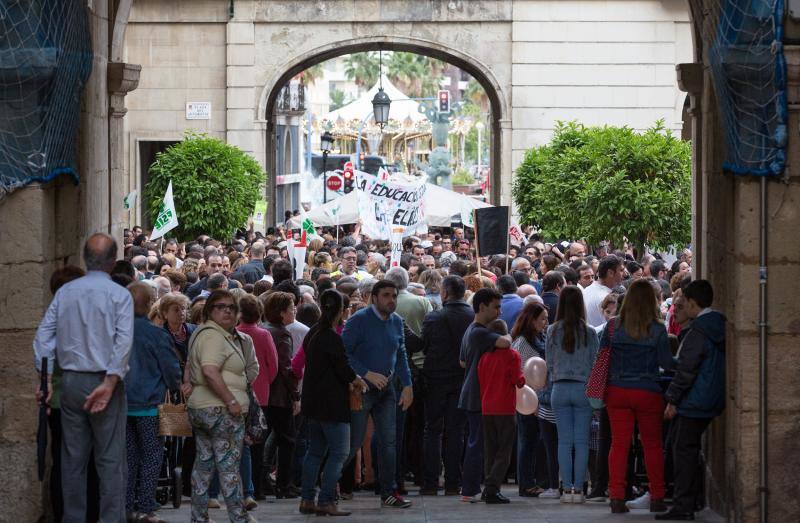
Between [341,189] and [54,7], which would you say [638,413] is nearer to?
[54,7]

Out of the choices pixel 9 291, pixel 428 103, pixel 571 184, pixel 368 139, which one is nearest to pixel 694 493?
pixel 9 291

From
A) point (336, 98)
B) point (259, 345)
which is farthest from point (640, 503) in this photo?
point (336, 98)

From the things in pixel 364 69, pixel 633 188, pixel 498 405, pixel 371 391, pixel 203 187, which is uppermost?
pixel 364 69

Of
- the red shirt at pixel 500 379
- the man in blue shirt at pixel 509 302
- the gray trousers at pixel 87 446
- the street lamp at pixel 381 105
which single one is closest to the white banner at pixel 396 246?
the man in blue shirt at pixel 509 302

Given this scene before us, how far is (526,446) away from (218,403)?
3387 mm

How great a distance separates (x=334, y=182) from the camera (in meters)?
47.9

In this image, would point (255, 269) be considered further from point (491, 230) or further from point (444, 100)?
point (444, 100)

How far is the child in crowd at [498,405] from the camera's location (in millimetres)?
10953

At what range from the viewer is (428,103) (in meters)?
99.4

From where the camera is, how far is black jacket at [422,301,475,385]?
11.6 meters

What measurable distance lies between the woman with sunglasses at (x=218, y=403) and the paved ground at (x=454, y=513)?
3.37 feet

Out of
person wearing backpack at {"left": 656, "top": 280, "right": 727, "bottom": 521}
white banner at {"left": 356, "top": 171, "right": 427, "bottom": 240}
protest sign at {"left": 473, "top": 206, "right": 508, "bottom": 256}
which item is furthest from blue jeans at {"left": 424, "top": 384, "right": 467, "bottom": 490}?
white banner at {"left": 356, "top": 171, "right": 427, "bottom": 240}

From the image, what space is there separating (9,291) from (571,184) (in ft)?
54.5

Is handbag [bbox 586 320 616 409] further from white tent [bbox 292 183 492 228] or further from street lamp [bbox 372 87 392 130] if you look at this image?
street lamp [bbox 372 87 392 130]
